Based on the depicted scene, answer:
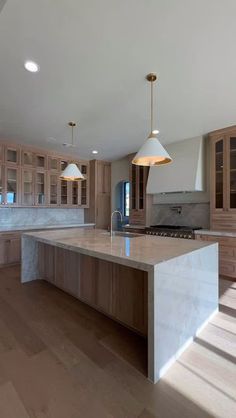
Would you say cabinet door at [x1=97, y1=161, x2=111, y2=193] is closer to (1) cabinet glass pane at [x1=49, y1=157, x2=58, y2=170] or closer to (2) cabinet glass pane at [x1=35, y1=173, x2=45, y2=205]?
(1) cabinet glass pane at [x1=49, y1=157, x2=58, y2=170]

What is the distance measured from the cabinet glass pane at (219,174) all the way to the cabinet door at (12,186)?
4.14m

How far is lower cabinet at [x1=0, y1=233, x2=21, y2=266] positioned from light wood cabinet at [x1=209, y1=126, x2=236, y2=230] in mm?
4019

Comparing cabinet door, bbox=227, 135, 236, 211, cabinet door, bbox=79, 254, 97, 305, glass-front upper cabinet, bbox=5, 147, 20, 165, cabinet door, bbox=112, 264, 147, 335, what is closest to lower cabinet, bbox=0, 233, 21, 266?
glass-front upper cabinet, bbox=5, 147, 20, 165

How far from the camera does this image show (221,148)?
3.80 meters

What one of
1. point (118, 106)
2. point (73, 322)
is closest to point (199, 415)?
point (73, 322)

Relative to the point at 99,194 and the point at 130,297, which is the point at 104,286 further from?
the point at 99,194

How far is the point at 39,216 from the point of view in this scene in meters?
5.21


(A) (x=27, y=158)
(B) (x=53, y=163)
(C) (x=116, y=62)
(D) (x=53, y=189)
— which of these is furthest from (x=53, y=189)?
(C) (x=116, y=62)

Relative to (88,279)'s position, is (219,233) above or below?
above

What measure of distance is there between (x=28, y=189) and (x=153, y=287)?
415 cm

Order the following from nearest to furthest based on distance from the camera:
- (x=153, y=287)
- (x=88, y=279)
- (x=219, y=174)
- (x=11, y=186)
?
(x=153, y=287), (x=88, y=279), (x=219, y=174), (x=11, y=186)

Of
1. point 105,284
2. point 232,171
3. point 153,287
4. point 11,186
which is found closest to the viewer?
point 153,287

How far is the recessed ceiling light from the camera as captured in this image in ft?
6.66

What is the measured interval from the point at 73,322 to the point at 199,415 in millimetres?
→ 1353
